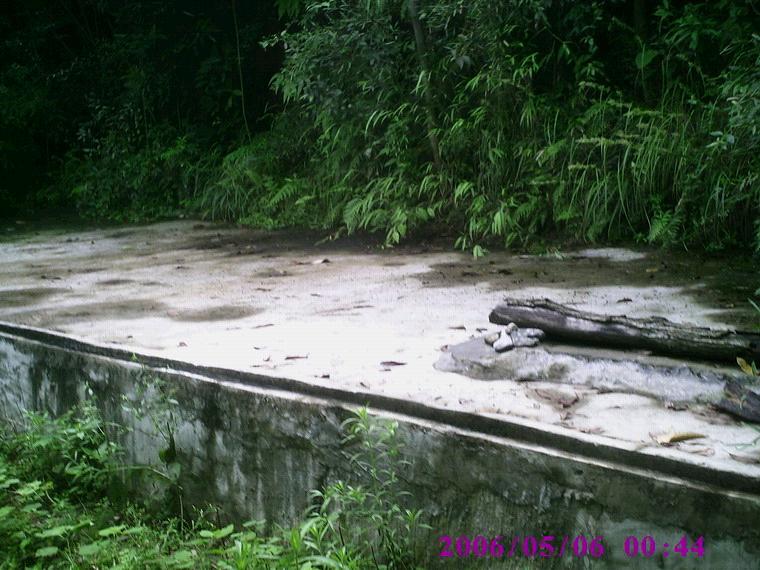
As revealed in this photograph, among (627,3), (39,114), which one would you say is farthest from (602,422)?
(39,114)

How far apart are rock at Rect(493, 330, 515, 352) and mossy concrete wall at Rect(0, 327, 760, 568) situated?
61cm

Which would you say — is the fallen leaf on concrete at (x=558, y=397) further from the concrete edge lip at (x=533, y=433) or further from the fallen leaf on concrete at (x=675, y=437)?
the fallen leaf on concrete at (x=675, y=437)

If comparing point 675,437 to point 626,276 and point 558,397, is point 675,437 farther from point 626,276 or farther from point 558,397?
point 626,276

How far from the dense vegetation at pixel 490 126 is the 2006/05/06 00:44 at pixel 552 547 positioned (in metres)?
3.47

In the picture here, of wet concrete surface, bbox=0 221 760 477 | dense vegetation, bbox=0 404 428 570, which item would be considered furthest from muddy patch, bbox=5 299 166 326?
dense vegetation, bbox=0 404 428 570

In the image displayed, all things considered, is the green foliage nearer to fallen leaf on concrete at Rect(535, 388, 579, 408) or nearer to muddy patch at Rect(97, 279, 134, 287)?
muddy patch at Rect(97, 279, 134, 287)

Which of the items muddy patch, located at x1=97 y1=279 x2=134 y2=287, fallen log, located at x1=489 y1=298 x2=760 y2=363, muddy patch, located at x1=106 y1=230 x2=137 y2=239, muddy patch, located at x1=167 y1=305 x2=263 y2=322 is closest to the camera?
fallen log, located at x1=489 y1=298 x2=760 y2=363

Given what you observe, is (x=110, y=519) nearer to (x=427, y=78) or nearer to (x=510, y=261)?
(x=510, y=261)

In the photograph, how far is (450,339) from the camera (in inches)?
134

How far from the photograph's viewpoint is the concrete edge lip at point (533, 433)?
189 cm

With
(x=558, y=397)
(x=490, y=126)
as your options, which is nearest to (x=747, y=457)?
(x=558, y=397)

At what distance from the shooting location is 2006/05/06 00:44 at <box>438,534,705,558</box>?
1929 millimetres

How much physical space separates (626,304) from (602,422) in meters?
Answer: 1.80

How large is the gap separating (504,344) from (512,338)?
0.28ft
